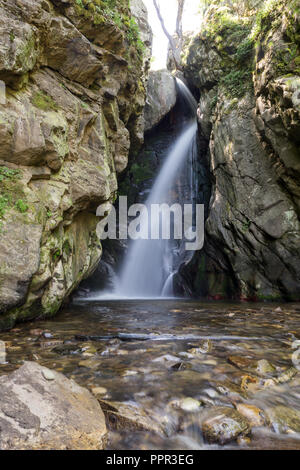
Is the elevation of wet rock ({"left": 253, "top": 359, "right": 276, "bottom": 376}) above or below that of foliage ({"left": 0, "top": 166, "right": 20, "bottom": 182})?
below

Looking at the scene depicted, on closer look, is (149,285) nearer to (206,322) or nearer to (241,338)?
(206,322)

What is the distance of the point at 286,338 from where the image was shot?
3.74m

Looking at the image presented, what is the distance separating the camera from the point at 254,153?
399 inches

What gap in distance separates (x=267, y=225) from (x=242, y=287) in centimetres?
243

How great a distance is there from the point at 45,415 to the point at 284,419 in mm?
1502

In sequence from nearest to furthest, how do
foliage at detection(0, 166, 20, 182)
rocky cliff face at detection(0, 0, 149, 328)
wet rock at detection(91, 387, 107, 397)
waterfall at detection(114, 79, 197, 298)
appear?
1. wet rock at detection(91, 387, 107, 397)
2. rocky cliff face at detection(0, 0, 149, 328)
3. foliage at detection(0, 166, 20, 182)
4. waterfall at detection(114, 79, 197, 298)

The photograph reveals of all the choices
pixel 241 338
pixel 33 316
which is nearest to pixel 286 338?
pixel 241 338

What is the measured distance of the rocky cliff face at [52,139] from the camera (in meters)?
4.44

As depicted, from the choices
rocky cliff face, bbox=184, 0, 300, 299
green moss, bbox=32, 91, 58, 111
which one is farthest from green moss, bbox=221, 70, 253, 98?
green moss, bbox=32, 91, 58, 111

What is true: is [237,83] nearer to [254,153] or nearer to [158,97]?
[254,153]

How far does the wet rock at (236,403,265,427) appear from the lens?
5.73ft

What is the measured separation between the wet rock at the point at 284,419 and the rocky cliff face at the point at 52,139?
361 centimetres

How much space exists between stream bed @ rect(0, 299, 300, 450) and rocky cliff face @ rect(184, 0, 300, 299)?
18.0 feet

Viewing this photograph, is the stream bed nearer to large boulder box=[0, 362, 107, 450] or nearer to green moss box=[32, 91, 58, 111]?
large boulder box=[0, 362, 107, 450]
